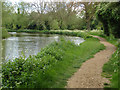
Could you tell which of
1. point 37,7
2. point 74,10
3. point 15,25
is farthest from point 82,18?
point 15,25

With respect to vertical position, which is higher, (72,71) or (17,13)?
(17,13)

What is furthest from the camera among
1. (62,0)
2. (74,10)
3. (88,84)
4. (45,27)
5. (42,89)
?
(45,27)

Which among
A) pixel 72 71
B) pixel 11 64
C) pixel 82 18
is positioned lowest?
pixel 72 71

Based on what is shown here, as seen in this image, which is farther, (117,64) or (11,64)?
(117,64)

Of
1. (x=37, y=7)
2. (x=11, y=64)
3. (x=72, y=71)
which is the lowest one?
(x=72, y=71)

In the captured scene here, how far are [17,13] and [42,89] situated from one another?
47718 mm

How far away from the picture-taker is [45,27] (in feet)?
129

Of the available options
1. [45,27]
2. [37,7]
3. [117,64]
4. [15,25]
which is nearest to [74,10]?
[45,27]

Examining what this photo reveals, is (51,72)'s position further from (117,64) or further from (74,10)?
(74,10)

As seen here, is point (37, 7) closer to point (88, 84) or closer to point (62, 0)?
point (62, 0)

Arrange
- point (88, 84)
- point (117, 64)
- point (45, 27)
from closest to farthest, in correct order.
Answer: point (88, 84)
point (117, 64)
point (45, 27)

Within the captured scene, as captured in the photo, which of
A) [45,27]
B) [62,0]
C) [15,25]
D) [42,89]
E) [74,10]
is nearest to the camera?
[42,89]

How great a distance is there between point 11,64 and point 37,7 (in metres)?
38.2

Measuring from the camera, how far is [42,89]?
3.99 m
